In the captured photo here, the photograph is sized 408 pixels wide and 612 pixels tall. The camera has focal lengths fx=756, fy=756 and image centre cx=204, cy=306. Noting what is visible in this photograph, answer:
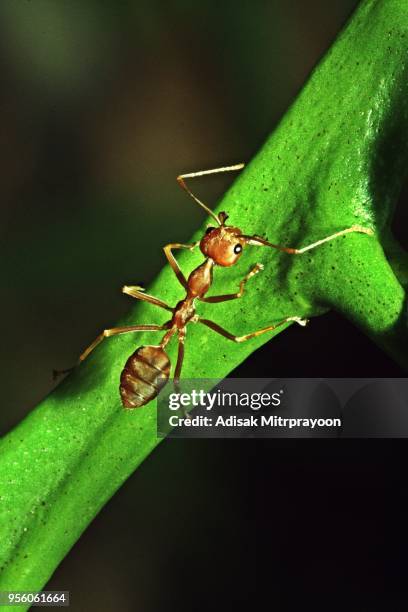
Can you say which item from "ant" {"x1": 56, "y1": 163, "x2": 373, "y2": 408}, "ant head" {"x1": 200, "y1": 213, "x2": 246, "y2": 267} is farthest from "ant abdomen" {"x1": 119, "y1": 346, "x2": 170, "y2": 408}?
"ant head" {"x1": 200, "y1": 213, "x2": 246, "y2": 267}

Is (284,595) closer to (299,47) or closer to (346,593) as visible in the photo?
(346,593)

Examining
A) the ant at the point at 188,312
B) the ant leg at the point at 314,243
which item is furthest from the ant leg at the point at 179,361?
the ant leg at the point at 314,243

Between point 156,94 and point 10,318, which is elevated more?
point 156,94

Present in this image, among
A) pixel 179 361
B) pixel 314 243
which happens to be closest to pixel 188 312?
pixel 179 361

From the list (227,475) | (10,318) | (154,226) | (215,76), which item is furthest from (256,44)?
(227,475)

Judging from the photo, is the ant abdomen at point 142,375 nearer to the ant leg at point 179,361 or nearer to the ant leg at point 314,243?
the ant leg at point 179,361

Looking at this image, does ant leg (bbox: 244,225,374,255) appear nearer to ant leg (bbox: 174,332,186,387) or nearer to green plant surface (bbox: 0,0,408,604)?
green plant surface (bbox: 0,0,408,604)
